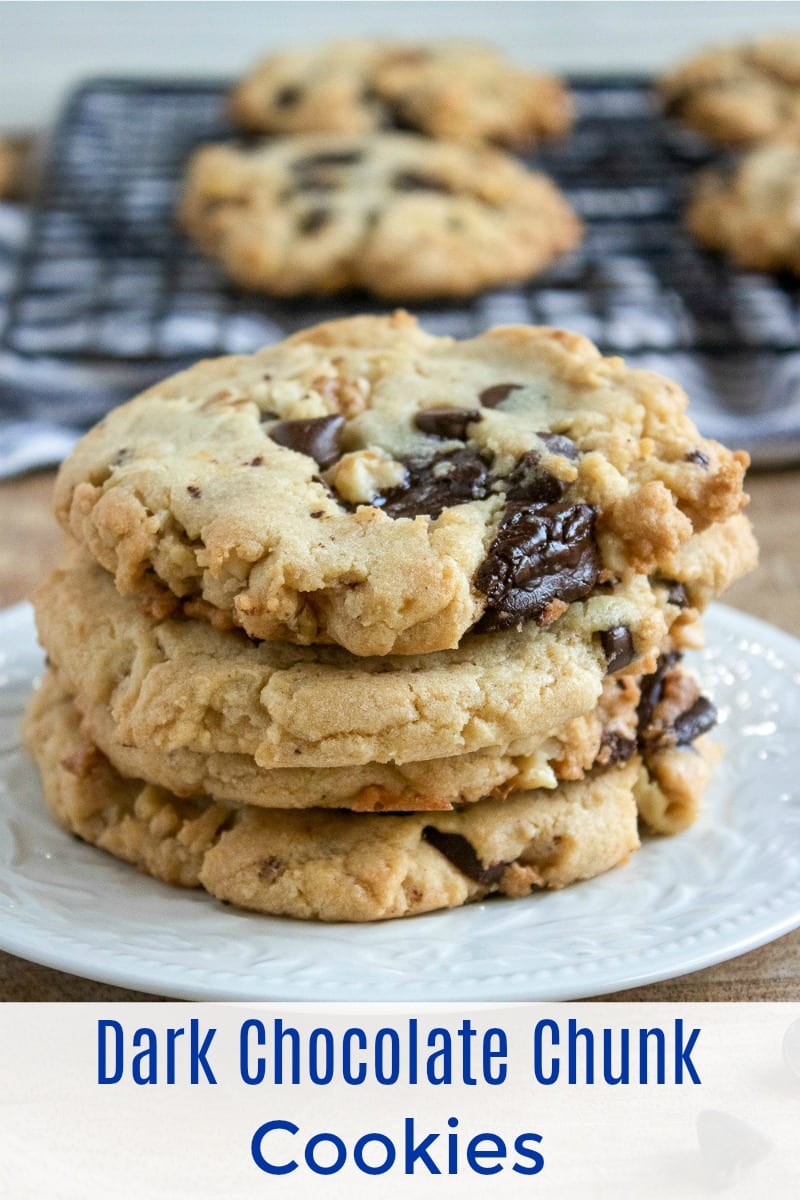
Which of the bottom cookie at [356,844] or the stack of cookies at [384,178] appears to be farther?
the stack of cookies at [384,178]

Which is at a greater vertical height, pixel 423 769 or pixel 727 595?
pixel 423 769

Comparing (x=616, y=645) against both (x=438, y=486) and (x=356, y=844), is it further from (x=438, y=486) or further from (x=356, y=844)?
(x=356, y=844)

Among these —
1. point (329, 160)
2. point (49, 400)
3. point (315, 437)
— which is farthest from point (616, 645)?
point (329, 160)

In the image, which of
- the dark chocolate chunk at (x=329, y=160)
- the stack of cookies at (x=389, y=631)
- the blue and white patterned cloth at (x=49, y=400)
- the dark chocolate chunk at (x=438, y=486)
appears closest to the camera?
the stack of cookies at (x=389, y=631)

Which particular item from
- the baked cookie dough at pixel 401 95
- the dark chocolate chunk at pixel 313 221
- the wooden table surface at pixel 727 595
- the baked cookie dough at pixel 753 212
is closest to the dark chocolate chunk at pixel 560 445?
the wooden table surface at pixel 727 595

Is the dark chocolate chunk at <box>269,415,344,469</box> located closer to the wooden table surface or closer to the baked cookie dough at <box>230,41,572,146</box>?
the wooden table surface

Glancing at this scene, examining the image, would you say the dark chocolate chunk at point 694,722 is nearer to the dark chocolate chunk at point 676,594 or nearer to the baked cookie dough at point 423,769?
the baked cookie dough at point 423,769

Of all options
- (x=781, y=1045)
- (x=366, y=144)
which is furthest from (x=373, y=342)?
(x=366, y=144)
